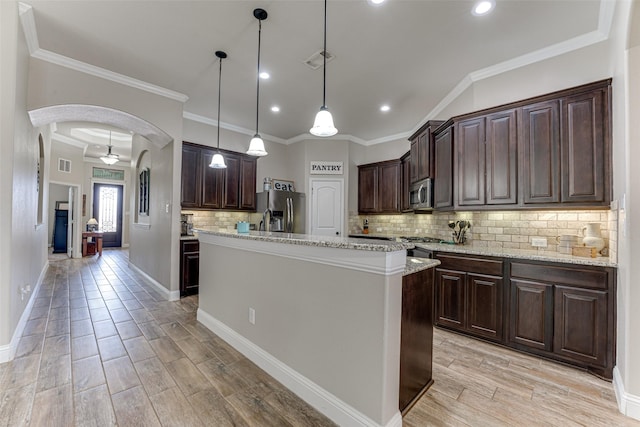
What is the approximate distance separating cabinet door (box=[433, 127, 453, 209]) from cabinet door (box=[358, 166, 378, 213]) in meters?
2.15

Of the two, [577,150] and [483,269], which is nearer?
[577,150]

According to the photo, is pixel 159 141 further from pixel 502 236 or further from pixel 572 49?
pixel 572 49

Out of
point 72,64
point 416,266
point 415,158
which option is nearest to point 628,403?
point 416,266

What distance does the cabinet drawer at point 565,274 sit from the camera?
7.37 ft

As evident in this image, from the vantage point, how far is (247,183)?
17.7ft

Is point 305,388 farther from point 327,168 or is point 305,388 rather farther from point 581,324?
point 327,168

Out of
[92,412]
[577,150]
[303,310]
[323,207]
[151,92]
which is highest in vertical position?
[151,92]

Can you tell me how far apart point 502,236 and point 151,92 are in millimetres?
5052

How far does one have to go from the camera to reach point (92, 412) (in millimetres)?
1743

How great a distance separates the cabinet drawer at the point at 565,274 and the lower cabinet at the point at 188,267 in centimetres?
425

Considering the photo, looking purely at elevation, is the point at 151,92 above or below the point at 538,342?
above

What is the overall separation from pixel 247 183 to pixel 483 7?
4.31 meters

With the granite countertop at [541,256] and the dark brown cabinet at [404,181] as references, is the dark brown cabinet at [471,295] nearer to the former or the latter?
the granite countertop at [541,256]

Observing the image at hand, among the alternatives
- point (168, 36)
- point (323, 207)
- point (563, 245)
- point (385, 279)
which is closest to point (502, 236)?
point (563, 245)
